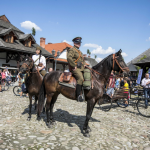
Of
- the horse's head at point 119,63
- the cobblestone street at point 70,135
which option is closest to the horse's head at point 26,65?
the cobblestone street at point 70,135

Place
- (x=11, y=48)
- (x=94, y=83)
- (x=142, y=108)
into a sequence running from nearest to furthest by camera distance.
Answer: (x=94, y=83)
(x=142, y=108)
(x=11, y=48)

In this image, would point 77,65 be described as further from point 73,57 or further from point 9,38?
point 9,38

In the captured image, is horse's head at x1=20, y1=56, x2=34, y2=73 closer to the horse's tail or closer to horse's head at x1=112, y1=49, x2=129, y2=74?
the horse's tail

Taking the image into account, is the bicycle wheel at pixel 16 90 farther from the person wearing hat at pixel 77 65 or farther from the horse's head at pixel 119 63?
the horse's head at pixel 119 63

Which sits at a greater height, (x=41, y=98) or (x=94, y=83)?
(x=94, y=83)

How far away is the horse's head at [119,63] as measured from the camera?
466 centimetres

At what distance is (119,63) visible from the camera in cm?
469

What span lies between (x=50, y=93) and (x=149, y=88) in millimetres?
6737

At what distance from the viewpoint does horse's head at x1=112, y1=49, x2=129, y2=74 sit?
4.66 metres

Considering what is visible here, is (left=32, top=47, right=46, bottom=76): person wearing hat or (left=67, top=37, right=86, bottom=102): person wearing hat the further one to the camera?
(left=32, top=47, right=46, bottom=76): person wearing hat

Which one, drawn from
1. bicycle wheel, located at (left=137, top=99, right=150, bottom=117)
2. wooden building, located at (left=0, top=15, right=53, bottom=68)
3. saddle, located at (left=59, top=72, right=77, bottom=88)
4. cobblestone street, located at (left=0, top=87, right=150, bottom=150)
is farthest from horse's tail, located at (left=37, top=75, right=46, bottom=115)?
wooden building, located at (left=0, top=15, right=53, bottom=68)

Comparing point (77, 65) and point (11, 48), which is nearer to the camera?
point (77, 65)

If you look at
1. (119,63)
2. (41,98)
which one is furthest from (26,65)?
(119,63)

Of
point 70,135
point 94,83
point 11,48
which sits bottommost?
point 70,135
